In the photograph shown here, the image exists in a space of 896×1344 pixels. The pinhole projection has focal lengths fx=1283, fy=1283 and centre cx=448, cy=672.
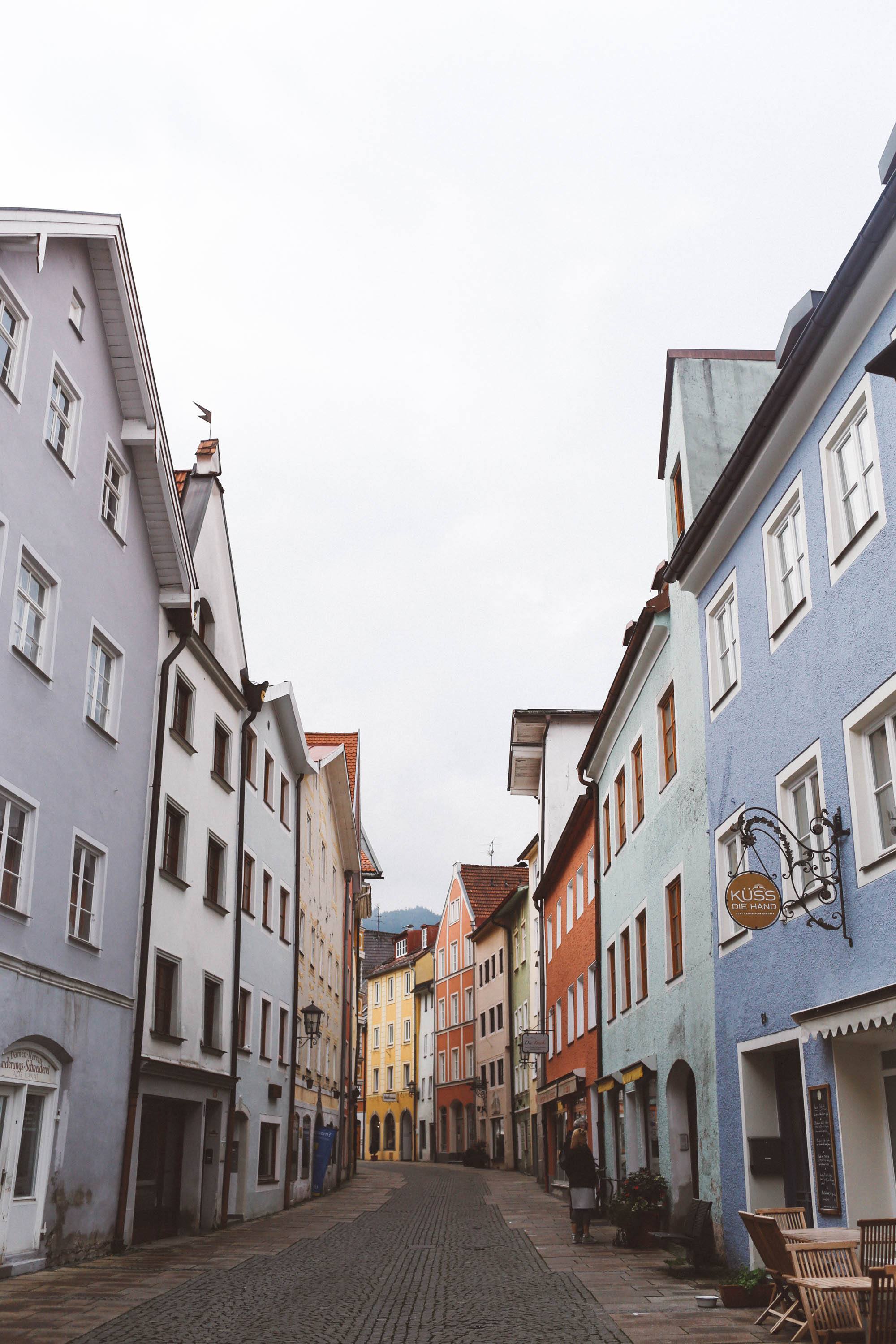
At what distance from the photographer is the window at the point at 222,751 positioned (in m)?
22.9

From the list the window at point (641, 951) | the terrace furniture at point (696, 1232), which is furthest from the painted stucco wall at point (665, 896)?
the terrace furniture at point (696, 1232)

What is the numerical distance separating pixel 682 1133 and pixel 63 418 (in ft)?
41.2

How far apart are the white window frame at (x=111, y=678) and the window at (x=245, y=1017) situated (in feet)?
25.5

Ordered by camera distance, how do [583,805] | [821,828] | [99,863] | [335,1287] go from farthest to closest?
[583,805] < [99,863] < [335,1287] < [821,828]

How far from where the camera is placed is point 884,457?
10047 millimetres

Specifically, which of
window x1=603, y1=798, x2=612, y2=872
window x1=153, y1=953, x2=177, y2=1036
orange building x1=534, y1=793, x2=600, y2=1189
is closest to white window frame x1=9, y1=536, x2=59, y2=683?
window x1=153, y1=953, x2=177, y2=1036

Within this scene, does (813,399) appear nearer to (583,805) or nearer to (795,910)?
(795,910)

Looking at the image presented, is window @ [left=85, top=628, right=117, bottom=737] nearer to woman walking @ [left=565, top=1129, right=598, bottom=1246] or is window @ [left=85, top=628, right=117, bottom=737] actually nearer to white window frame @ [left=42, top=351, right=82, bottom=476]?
white window frame @ [left=42, top=351, right=82, bottom=476]

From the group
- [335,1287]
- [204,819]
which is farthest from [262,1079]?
[335,1287]

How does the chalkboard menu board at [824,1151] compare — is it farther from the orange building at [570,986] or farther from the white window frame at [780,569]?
the orange building at [570,986]

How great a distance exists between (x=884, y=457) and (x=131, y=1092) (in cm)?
1269

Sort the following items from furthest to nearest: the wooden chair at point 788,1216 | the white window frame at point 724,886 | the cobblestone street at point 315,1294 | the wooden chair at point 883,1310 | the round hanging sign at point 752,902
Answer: the white window frame at point 724,886
the round hanging sign at point 752,902
the wooden chair at point 788,1216
the cobblestone street at point 315,1294
the wooden chair at point 883,1310

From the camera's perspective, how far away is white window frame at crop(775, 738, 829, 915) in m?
11.4

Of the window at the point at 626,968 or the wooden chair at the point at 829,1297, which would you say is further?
the window at the point at 626,968
